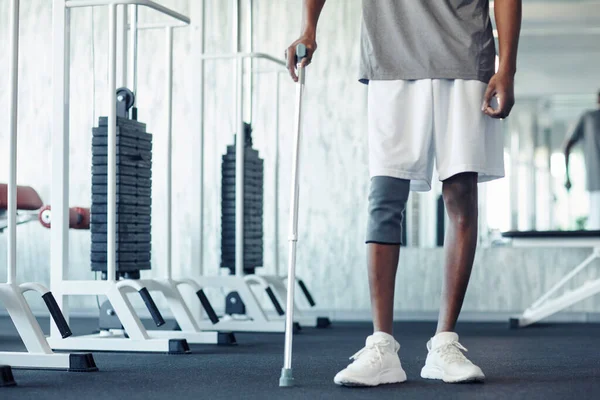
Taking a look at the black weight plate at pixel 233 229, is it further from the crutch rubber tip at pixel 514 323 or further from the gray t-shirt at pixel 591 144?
the gray t-shirt at pixel 591 144

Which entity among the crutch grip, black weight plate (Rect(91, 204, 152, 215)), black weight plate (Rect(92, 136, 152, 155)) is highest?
the crutch grip

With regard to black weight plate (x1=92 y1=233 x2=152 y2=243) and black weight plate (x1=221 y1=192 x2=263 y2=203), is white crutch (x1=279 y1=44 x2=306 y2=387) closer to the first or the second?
black weight plate (x1=92 y1=233 x2=152 y2=243)

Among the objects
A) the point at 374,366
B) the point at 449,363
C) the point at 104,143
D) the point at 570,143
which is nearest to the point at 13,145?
the point at 104,143

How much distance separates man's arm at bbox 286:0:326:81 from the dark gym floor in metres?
0.67

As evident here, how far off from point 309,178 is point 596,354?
232 centimetres

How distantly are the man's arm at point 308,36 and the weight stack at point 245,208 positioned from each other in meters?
1.94

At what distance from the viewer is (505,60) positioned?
196 cm

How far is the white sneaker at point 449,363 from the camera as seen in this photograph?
1888 millimetres

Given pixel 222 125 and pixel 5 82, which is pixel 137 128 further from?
pixel 5 82

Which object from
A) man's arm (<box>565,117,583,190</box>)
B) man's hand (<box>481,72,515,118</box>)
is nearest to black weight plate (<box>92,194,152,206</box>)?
man's hand (<box>481,72,515,118</box>)

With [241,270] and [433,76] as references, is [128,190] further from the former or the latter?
[433,76]

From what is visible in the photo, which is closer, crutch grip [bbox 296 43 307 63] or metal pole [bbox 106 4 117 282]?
crutch grip [bbox 296 43 307 63]

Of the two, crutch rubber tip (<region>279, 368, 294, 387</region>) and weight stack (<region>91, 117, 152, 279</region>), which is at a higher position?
weight stack (<region>91, 117, 152, 279</region>)

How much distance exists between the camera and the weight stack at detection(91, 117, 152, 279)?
294 centimetres
